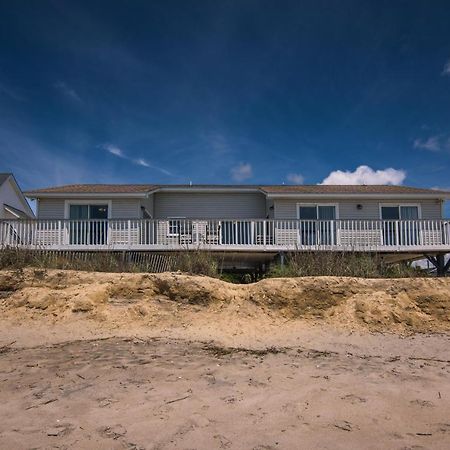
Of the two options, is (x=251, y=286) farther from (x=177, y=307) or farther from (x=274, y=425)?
(x=274, y=425)

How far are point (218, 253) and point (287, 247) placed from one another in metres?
2.76

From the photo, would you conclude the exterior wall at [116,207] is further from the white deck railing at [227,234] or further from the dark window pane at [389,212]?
the dark window pane at [389,212]

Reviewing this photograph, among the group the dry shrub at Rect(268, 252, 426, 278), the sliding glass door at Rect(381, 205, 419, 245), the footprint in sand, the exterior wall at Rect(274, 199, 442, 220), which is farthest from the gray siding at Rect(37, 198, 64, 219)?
the footprint in sand

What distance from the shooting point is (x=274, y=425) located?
4.92 meters

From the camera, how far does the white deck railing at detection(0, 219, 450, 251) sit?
57.8ft

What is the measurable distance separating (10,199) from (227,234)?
15.5 metres

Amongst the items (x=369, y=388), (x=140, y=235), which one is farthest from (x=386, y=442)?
(x=140, y=235)

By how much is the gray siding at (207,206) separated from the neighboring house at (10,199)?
365 inches

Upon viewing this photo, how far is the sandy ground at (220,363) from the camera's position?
472 cm

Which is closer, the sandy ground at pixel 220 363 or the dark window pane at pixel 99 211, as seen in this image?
the sandy ground at pixel 220 363

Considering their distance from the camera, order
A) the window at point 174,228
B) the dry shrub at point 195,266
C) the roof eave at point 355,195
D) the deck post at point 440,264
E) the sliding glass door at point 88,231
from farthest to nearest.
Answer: the roof eave at point 355,195
the deck post at point 440,264
the window at point 174,228
the sliding glass door at point 88,231
the dry shrub at point 195,266

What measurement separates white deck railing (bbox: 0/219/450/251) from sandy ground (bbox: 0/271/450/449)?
674 centimetres

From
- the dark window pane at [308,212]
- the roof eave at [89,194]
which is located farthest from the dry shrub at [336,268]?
the roof eave at [89,194]

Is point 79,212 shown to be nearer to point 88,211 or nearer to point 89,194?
point 88,211
